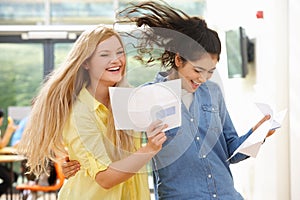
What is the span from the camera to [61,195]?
1978mm

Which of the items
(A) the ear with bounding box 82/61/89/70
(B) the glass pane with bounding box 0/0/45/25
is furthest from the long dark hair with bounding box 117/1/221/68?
(B) the glass pane with bounding box 0/0/45/25

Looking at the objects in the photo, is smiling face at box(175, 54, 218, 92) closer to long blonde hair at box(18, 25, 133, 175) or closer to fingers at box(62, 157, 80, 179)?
long blonde hair at box(18, 25, 133, 175)

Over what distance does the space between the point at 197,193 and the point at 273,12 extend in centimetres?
233

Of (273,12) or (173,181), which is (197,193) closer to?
(173,181)

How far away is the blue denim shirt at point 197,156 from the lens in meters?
1.89

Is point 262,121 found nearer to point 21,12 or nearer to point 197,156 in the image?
point 197,156

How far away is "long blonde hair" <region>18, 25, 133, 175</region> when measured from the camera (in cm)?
189

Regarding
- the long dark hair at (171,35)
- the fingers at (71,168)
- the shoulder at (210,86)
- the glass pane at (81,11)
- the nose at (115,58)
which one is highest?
the glass pane at (81,11)

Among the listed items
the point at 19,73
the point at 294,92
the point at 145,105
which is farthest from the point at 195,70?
the point at 19,73

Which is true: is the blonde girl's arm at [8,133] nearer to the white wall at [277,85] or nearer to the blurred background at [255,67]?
the blurred background at [255,67]

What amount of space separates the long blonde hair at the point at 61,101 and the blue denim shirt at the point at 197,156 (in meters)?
0.15

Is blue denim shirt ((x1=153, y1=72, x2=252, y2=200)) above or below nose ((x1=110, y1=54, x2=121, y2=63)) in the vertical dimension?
below

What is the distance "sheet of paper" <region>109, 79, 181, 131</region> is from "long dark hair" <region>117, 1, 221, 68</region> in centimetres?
10

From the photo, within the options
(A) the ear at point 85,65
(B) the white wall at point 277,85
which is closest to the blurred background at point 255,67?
(B) the white wall at point 277,85
